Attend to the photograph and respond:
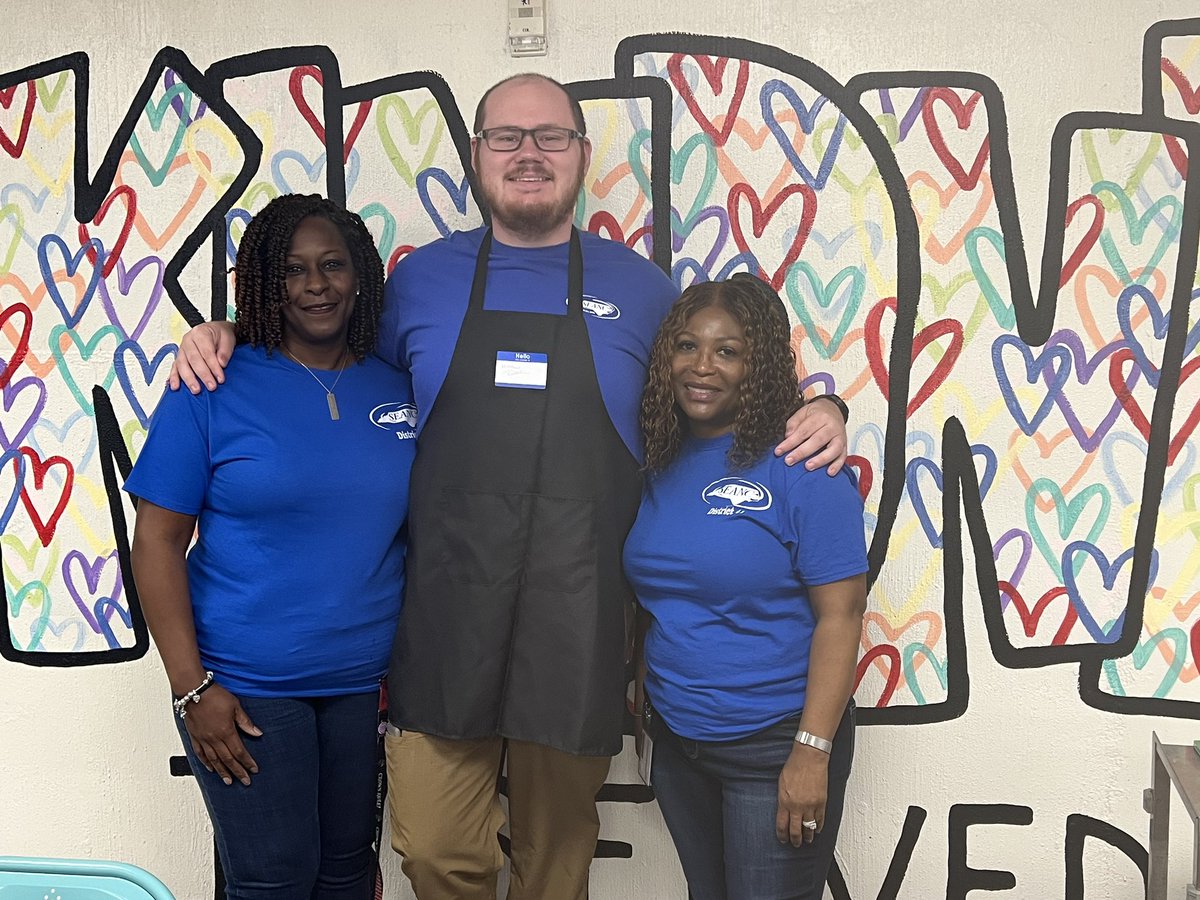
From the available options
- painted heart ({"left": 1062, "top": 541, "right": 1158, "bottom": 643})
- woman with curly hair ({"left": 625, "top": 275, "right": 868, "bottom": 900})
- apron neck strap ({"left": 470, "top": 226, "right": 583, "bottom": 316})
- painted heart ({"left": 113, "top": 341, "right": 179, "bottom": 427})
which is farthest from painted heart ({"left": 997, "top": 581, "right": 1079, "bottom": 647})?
painted heart ({"left": 113, "top": 341, "right": 179, "bottom": 427})

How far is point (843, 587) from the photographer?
5.32 ft

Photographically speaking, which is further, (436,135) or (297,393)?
(436,135)

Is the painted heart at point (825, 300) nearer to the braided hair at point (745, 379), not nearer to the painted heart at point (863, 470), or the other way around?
the painted heart at point (863, 470)

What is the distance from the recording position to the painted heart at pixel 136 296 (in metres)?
2.28

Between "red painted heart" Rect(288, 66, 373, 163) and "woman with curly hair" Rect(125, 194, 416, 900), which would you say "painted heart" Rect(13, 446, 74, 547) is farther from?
"red painted heart" Rect(288, 66, 373, 163)

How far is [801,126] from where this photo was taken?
213 centimetres

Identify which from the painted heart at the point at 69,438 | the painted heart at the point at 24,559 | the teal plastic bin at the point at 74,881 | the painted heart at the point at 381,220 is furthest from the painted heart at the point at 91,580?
the teal plastic bin at the point at 74,881

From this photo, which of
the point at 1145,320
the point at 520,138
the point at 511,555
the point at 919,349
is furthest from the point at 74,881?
the point at 1145,320

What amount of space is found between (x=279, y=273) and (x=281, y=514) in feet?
1.42

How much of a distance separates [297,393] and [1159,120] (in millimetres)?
1827

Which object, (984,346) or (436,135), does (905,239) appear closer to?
(984,346)

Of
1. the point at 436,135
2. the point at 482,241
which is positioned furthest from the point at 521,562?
the point at 436,135

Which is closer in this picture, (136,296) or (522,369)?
(522,369)

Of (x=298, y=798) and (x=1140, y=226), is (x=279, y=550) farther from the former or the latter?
(x=1140, y=226)
